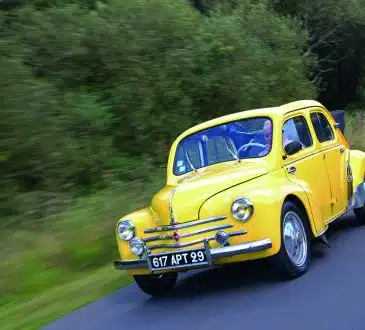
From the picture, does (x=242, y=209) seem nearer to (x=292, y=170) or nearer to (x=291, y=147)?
(x=292, y=170)

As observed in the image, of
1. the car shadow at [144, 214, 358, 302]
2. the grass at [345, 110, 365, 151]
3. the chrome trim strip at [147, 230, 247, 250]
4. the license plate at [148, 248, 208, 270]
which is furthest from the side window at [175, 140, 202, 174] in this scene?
the grass at [345, 110, 365, 151]

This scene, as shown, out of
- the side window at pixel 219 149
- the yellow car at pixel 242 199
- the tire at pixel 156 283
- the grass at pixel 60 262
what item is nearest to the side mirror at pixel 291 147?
the yellow car at pixel 242 199

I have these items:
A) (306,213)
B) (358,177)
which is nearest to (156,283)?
(306,213)

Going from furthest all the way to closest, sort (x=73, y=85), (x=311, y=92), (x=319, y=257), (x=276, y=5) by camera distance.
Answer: (x=276, y=5), (x=311, y=92), (x=73, y=85), (x=319, y=257)

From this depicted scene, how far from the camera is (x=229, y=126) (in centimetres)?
848

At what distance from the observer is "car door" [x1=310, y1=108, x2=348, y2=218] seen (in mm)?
8591

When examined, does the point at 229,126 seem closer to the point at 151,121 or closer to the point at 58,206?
the point at 58,206

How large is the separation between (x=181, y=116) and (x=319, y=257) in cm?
881

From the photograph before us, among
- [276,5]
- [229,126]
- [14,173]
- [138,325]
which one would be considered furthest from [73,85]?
[276,5]

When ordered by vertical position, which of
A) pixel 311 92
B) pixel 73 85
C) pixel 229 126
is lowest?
pixel 311 92

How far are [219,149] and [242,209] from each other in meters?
1.72

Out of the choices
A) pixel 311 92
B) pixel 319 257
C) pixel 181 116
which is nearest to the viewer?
pixel 319 257

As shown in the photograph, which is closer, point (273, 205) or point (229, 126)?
point (273, 205)

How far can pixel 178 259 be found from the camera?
679cm
